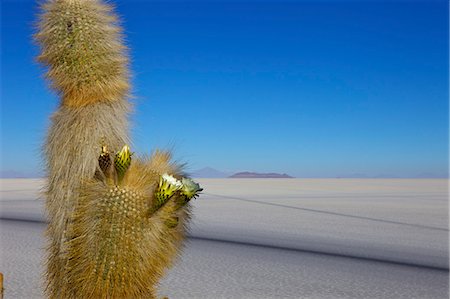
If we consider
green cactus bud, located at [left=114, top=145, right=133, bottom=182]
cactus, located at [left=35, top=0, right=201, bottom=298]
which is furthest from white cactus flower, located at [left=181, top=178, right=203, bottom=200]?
green cactus bud, located at [left=114, top=145, right=133, bottom=182]

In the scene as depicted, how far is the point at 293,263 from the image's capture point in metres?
7.52

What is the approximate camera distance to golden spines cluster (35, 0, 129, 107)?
2.88m

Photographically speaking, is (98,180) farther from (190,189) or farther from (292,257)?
(292,257)

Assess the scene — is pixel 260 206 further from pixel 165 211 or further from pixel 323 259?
pixel 165 211

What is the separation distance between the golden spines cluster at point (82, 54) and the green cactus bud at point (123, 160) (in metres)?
0.48

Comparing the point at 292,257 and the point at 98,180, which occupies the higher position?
the point at 98,180

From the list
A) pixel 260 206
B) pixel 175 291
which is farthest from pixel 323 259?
pixel 260 206

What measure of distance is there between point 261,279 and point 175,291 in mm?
1172

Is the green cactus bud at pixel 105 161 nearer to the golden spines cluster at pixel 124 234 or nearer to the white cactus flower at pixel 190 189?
the golden spines cluster at pixel 124 234

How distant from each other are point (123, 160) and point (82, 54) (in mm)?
708

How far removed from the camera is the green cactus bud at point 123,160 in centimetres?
253

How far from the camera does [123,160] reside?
254 centimetres

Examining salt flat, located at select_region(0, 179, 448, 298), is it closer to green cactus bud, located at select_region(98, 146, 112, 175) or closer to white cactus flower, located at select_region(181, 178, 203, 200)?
white cactus flower, located at select_region(181, 178, 203, 200)

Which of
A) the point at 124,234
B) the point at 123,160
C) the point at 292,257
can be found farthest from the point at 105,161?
the point at 292,257
